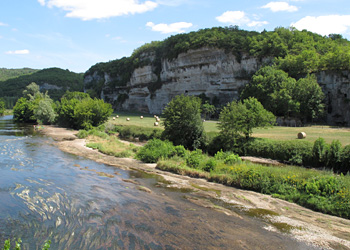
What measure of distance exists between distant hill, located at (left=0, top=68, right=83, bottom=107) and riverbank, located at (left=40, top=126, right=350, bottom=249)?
5625 inches

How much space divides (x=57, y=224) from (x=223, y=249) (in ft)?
23.6

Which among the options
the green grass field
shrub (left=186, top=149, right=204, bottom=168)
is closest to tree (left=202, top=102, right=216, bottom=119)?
the green grass field

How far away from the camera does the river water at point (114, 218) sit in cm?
1056

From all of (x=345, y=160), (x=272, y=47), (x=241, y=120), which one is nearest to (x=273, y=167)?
(x=345, y=160)

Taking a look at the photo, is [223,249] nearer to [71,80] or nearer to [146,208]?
[146,208]

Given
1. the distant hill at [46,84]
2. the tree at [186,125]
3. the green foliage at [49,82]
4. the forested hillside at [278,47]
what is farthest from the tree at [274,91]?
the green foliage at [49,82]

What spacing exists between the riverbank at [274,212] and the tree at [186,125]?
1149cm

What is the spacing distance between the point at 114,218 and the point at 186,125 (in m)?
20.4

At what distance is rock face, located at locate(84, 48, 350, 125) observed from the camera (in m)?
51.8

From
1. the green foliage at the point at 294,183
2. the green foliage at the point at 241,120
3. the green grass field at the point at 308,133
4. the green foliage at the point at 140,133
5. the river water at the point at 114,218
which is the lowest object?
the river water at the point at 114,218

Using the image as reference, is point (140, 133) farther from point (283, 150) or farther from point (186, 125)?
point (283, 150)

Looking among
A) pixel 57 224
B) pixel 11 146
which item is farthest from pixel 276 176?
pixel 11 146

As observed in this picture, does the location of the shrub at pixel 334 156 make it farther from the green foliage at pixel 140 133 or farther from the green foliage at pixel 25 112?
the green foliage at pixel 25 112

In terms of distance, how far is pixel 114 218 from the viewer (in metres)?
12.7
